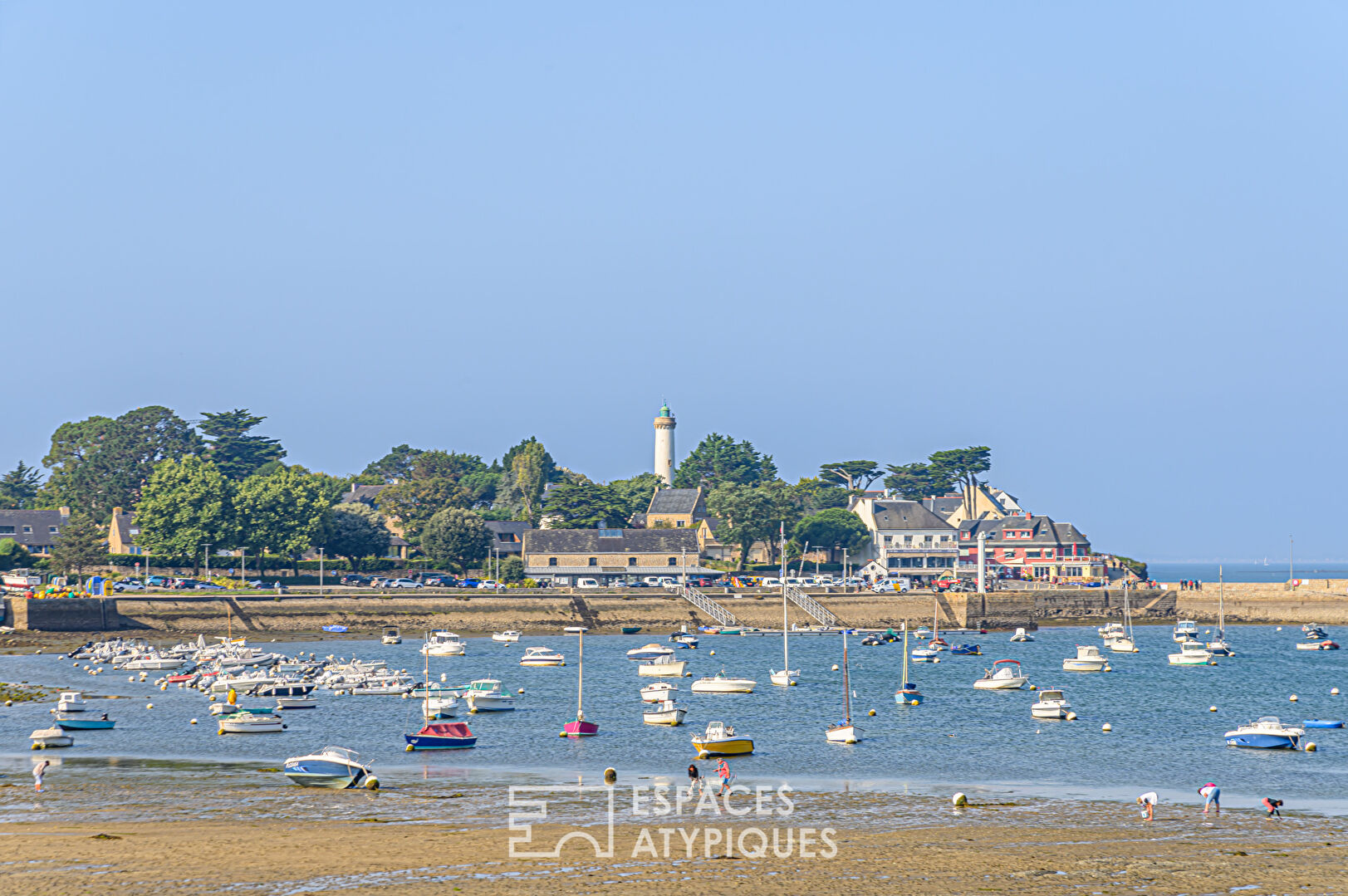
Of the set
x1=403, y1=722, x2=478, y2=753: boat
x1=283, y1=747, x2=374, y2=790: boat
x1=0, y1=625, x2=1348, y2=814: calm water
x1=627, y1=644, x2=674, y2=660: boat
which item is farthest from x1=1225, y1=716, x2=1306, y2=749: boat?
x1=627, y1=644, x2=674, y2=660: boat

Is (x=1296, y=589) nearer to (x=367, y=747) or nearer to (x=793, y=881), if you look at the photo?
(x=367, y=747)

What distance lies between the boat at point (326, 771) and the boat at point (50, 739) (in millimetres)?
14897

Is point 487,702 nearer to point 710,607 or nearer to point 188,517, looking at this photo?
point 710,607

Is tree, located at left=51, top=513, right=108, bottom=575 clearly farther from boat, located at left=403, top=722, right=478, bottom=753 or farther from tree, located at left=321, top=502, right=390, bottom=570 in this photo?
boat, located at left=403, top=722, right=478, bottom=753

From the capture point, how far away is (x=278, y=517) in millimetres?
135500

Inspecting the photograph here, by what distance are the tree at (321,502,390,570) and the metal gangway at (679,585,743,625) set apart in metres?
40.4

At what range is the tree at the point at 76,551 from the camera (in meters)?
129

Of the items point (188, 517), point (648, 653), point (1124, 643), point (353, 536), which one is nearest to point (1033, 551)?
point (1124, 643)

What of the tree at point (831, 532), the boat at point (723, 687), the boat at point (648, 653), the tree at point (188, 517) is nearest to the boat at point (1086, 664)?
the boat at point (648, 653)

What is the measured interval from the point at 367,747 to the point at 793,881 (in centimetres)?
2856

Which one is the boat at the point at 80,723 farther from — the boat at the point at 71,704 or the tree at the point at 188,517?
the tree at the point at 188,517

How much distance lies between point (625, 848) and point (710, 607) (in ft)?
298

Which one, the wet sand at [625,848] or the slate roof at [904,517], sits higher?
the slate roof at [904,517]

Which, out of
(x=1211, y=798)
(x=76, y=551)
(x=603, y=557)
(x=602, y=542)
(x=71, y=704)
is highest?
(x=602, y=542)
